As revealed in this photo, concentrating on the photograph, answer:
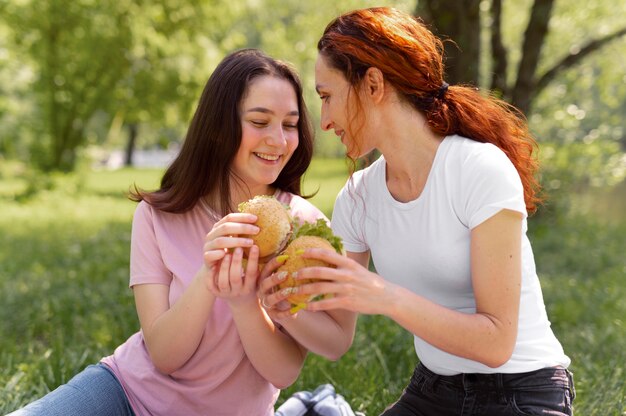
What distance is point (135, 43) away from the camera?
19250mm

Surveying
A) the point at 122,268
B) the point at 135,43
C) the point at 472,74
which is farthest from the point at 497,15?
the point at 135,43

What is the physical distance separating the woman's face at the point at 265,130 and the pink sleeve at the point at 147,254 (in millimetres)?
468

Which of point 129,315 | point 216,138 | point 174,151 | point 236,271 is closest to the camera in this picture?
point 236,271

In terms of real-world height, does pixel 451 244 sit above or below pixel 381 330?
above

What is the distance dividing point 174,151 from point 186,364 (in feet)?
10.2

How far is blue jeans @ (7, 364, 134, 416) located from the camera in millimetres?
2789

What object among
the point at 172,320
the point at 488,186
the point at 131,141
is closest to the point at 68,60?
the point at 172,320

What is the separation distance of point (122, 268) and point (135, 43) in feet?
41.3

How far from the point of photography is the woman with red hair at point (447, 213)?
7.95 feet

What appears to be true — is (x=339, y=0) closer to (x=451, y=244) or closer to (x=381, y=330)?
(x=381, y=330)

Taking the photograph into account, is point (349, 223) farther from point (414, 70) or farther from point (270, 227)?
point (414, 70)

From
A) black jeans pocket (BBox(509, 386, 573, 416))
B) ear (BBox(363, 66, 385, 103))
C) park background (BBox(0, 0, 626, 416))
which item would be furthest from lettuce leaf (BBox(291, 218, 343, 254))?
park background (BBox(0, 0, 626, 416))

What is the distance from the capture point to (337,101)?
275 cm

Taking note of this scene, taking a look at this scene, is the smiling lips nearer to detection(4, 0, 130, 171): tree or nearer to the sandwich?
the sandwich
